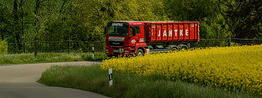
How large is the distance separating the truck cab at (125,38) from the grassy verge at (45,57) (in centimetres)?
160

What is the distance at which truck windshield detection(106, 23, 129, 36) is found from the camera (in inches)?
1107

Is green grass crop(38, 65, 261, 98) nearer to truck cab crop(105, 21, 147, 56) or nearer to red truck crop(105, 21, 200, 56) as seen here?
truck cab crop(105, 21, 147, 56)

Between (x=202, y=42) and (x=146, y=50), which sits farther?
(x=202, y=42)

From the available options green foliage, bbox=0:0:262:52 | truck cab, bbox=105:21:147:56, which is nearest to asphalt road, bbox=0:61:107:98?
truck cab, bbox=105:21:147:56

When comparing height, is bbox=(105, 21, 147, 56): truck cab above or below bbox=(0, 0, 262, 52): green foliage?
below

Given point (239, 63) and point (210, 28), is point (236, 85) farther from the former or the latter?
point (210, 28)

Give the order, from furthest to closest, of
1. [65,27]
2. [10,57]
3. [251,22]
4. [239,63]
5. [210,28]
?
[65,27] → [251,22] → [210,28] → [10,57] → [239,63]

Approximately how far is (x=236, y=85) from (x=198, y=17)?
30.2m

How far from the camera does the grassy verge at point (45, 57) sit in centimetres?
2679

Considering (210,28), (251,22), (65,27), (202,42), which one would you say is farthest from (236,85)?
(65,27)

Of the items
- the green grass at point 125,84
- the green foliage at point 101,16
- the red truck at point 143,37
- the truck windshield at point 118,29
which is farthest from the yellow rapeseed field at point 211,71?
the green foliage at point 101,16

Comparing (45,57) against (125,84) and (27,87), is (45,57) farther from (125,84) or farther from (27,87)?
(125,84)

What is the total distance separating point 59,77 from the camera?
1722 cm

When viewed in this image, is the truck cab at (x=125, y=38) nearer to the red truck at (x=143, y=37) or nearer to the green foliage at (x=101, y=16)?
the red truck at (x=143, y=37)
